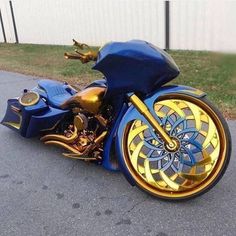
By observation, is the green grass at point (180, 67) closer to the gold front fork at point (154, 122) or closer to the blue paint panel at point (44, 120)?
the gold front fork at point (154, 122)

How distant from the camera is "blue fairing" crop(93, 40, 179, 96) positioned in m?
2.77

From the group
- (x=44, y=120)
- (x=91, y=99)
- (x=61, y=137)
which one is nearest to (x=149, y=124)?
(x=91, y=99)

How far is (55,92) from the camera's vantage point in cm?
402

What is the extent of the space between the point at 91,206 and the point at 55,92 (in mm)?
1433

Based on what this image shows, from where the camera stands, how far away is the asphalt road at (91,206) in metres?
2.72

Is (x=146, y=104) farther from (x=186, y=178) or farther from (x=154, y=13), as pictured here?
(x=154, y=13)

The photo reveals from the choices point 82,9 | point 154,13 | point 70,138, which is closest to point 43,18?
point 82,9

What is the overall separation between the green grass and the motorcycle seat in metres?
1.55

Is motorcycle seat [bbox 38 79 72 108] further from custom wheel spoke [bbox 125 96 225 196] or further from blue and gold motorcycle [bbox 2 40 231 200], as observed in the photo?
custom wheel spoke [bbox 125 96 225 196]

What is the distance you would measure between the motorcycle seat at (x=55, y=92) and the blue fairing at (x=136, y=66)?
0.99 meters

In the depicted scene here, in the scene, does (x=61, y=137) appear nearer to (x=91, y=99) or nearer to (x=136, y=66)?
(x=91, y=99)

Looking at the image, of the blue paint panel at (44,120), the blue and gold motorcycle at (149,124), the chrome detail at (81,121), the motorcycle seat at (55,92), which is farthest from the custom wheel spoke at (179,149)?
the motorcycle seat at (55,92)

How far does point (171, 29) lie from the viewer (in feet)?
28.9

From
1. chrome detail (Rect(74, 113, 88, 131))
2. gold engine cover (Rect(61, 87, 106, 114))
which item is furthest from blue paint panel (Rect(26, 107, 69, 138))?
gold engine cover (Rect(61, 87, 106, 114))
